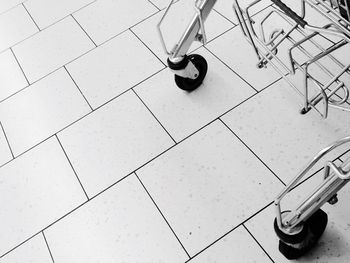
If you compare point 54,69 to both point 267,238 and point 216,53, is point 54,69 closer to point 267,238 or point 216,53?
point 216,53

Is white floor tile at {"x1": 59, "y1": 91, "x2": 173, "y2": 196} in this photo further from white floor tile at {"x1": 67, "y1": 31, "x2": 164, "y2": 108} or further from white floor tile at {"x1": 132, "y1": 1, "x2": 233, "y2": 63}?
white floor tile at {"x1": 132, "y1": 1, "x2": 233, "y2": 63}

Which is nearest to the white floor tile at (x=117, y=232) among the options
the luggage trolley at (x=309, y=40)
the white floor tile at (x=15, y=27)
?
the luggage trolley at (x=309, y=40)

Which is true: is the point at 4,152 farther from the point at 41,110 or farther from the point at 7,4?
the point at 7,4

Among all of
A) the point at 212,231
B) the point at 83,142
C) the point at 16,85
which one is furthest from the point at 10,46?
the point at 212,231

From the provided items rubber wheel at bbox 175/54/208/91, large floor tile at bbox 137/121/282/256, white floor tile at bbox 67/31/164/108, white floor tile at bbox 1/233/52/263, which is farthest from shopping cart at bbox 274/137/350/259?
white floor tile at bbox 67/31/164/108

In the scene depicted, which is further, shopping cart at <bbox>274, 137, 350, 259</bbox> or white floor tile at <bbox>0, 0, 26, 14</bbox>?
white floor tile at <bbox>0, 0, 26, 14</bbox>

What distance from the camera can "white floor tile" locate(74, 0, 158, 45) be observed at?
1.95 meters

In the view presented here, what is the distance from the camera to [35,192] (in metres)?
1.46

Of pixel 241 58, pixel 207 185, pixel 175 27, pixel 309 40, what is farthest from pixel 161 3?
pixel 207 185

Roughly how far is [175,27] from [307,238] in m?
1.27

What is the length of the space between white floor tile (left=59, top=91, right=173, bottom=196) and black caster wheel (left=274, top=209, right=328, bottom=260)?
0.61m

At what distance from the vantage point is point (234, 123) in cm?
143

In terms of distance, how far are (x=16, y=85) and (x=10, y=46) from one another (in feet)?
1.17

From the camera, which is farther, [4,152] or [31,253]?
[4,152]
